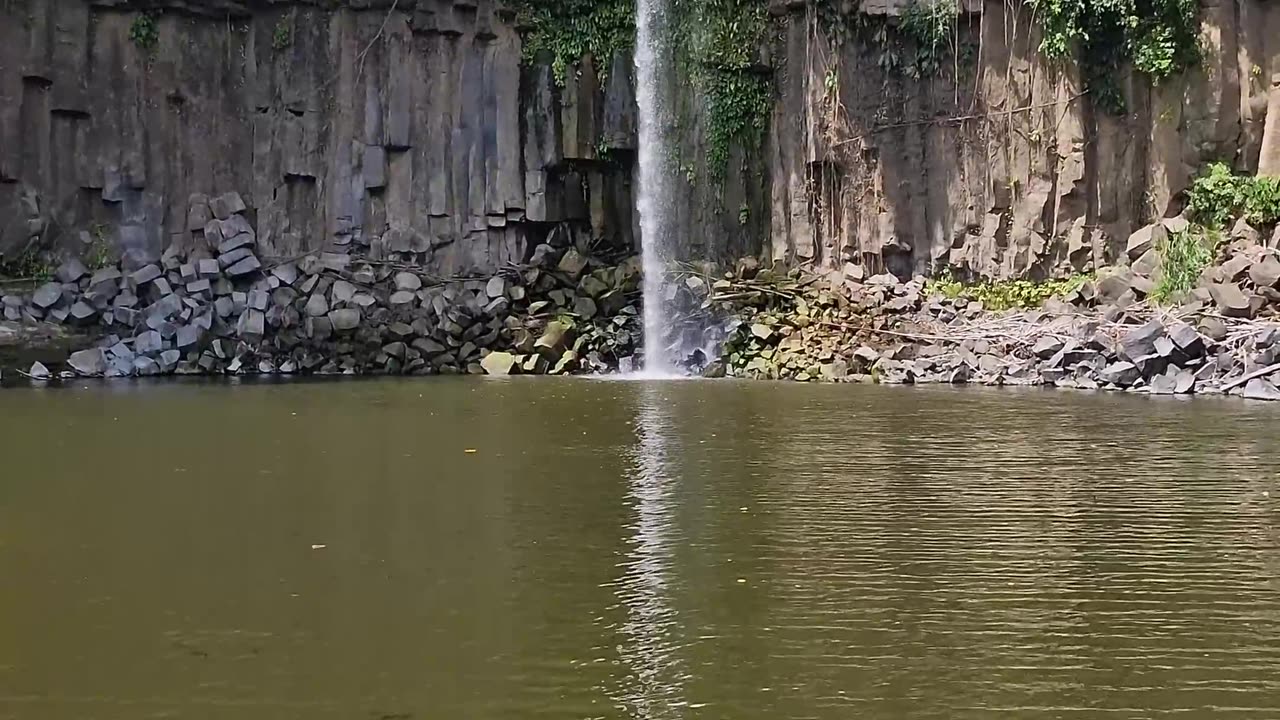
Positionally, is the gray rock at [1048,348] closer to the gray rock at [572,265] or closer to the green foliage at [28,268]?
the gray rock at [572,265]

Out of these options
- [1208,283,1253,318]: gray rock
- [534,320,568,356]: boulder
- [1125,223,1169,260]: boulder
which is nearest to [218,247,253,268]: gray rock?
[534,320,568,356]: boulder

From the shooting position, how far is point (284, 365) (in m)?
22.2

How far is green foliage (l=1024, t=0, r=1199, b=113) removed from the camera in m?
18.3

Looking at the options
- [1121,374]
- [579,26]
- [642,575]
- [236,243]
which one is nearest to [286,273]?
[236,243]

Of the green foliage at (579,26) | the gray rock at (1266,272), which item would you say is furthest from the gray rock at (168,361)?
the gray rock at (1266,272)

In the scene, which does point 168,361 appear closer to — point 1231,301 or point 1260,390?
point 1231,301

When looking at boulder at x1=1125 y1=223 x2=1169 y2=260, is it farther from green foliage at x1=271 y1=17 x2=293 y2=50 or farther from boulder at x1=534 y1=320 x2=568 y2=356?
green foliage at x1=271 y1=17 x2=293 y2=50

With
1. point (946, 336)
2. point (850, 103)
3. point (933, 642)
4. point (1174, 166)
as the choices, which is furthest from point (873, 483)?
point (850, 103)

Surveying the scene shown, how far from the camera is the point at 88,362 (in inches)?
811

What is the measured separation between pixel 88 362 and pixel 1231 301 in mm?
17706

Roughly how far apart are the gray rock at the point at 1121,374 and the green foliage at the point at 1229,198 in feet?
12.0

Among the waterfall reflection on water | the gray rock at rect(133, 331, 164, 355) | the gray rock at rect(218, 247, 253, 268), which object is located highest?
the gray rock at rect(218, 247, 253, 268)

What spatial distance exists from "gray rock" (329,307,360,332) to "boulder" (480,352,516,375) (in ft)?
8.54

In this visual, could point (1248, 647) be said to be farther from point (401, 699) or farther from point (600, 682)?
point (401, 699)
